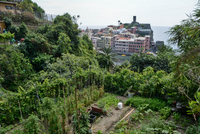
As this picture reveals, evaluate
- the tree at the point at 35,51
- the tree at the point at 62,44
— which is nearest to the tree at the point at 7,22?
the tree at the point at 35,51

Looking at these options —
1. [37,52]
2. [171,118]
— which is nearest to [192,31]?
[171,118]

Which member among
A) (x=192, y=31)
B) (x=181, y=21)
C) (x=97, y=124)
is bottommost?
(x=97, y=124)

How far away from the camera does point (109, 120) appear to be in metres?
4.57

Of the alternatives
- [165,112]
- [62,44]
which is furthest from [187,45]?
[62,44]

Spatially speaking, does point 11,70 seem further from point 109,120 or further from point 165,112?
point 165,112

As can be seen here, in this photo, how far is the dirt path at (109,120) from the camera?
4.13 metres

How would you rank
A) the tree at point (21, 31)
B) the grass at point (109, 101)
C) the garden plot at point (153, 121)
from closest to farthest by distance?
the garden plot at point (153, 121)
the grass at point (109, 101)
the tree at point (21, 31)

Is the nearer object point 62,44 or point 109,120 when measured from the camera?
point 109,120

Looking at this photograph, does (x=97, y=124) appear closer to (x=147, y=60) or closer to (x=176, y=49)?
(x=176, y=49)

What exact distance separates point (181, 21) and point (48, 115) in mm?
4567

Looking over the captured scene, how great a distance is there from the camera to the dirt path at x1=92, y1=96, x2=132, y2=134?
4.13 metres

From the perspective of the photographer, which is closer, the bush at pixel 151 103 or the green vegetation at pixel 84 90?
the green vegetation at pixel 84 90

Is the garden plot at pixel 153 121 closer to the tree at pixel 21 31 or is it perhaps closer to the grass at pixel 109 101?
the grass at pixel 109 101

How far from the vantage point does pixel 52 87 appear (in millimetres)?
5273
